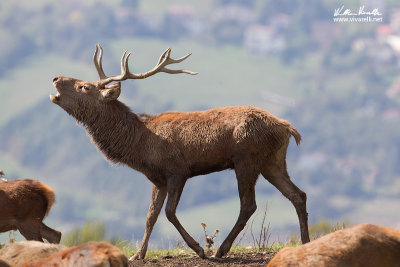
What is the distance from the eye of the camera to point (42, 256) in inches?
336

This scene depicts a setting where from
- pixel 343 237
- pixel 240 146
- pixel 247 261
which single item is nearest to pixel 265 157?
pixel 240 146

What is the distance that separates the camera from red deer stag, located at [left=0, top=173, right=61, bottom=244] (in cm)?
1097

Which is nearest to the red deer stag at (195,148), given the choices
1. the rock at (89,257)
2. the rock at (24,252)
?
the rock at (24,252)

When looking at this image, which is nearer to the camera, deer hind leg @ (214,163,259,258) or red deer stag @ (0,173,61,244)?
red deer stag @ (0,173,61,244)

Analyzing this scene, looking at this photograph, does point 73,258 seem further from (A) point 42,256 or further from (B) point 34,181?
(B) point 34,181

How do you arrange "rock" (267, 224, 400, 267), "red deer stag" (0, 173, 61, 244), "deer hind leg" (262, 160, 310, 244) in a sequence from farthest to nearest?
"deer hind leg" (262, 160, 310, 244)
"red deer stag" (0, 173, 61, 244)
"rock" (267, 224, 400, 267)

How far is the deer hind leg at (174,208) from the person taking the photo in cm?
1114

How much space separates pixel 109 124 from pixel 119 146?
46 centimetres

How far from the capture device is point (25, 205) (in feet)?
36.3

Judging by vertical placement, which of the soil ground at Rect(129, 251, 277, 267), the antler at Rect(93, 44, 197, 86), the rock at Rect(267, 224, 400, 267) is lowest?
the rock at Rect(267, 224, 400, 267)

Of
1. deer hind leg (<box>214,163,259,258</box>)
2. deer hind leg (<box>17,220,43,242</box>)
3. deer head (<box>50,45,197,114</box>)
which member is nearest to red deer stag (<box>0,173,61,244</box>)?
deer hind leg (<box>17,220,43,242</box>)

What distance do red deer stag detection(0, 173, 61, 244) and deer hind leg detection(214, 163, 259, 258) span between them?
254cm

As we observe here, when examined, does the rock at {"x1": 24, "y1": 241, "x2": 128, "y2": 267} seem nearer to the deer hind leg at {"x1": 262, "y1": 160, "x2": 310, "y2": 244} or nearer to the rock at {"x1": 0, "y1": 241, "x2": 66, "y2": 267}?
the rock at {"x1": 0, "y1": 241, "x2": 66, "y2": 267}

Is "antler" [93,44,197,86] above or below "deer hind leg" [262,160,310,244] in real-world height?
above
